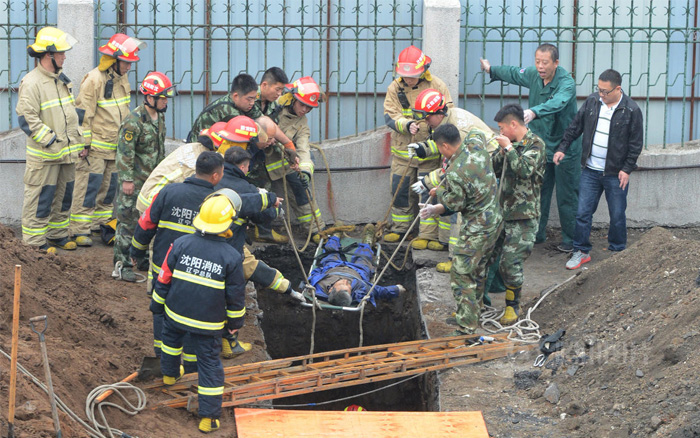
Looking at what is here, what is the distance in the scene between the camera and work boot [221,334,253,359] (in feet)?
25.3

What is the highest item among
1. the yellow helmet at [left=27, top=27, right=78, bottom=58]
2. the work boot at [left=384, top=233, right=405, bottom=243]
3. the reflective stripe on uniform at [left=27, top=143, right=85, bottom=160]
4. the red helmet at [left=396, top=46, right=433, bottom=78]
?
the yellow helmet at [left=27, top=27, right=78, bottom=58]

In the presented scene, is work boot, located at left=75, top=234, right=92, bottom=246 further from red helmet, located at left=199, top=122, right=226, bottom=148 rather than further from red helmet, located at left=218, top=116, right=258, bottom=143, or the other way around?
red helmet, located at left=218, top=116, right=258, bottom=143

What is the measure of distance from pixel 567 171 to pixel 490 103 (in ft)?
5.34

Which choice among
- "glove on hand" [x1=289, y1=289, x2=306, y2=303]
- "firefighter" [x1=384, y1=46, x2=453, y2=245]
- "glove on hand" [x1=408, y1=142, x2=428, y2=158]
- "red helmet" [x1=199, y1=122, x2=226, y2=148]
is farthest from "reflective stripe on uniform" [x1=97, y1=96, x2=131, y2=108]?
"glove on hand" [x1=289, y1=289, x2=306, y2=303]

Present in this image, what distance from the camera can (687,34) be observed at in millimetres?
11078

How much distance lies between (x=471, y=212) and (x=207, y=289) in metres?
2.75

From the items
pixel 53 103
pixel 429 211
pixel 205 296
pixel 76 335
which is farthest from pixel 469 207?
pixel 53 103

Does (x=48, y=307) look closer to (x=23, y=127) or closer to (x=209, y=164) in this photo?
(x=209, y=164)

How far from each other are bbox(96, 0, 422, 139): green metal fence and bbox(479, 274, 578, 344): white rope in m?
3.55

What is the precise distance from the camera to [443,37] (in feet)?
35.6

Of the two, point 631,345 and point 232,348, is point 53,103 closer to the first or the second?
point 232,348

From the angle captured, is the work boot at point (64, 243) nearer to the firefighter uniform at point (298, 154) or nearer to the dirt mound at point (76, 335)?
the dirt mound at point (76, 335)

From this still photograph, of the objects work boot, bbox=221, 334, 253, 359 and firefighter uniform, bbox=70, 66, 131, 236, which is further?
firefighter uniform, bbox=70, 66, 131, 236

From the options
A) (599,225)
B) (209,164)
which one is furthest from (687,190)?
(209,164)
